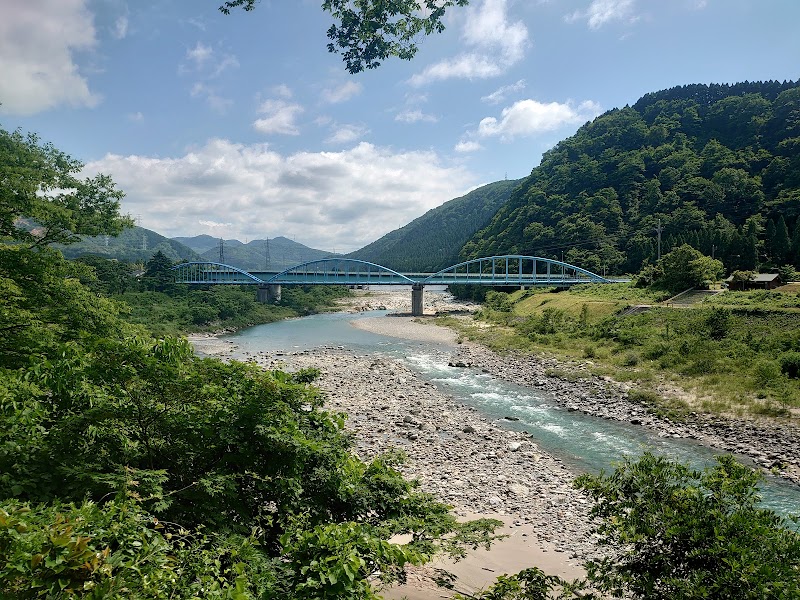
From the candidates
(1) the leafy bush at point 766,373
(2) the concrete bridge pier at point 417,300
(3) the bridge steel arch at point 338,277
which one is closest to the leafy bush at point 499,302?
(2) the concrete bridge pier at point 417,300

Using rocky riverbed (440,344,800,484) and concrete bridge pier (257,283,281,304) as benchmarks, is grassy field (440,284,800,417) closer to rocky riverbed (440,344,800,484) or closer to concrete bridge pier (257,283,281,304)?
rocky riverbed (440,344,800,484)

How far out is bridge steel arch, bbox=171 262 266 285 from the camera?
65.7 m

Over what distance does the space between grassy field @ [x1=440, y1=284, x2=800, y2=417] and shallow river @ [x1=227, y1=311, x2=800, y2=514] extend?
125 inches

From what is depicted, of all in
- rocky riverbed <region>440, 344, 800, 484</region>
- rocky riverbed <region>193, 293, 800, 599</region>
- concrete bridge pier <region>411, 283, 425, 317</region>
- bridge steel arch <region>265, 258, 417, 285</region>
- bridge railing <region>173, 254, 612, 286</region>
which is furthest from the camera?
bridge steel arch <region>265, 258, 417, 285</region>

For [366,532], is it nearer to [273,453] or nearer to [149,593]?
[273,453]

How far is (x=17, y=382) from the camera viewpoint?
14.7 ft

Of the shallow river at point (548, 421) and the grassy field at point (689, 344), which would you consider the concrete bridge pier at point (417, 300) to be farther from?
the shallow river at point (548, 421)

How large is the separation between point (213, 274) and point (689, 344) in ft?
217

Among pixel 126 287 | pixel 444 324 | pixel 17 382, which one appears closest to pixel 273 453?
pixel 17 382

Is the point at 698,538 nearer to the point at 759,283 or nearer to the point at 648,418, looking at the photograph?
the point at 648,418

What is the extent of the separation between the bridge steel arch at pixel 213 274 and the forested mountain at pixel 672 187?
1712 inches

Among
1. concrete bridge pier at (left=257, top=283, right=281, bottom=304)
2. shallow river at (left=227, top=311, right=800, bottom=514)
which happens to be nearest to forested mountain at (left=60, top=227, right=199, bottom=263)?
concrete bridge pier at (left=257, top=283, right=281, bottom=304)

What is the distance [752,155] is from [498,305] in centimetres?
4843

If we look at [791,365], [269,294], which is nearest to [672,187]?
[791,365]
